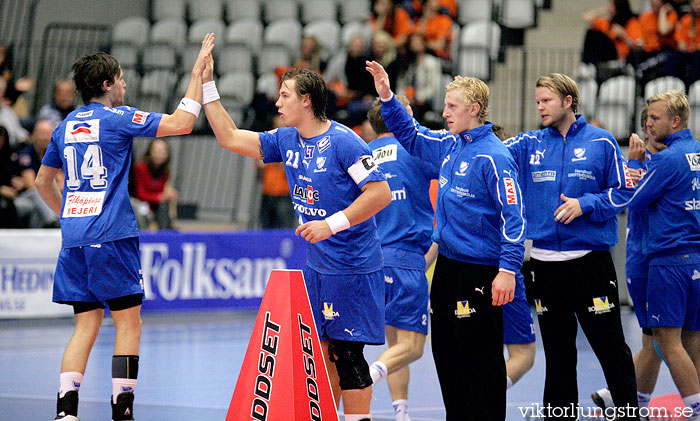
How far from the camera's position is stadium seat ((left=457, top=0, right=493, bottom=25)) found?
16.6 metres

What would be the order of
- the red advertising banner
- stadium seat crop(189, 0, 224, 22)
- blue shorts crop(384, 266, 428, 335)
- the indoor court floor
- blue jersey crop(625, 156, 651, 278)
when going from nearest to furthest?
1. the red advertising banner
2. blue shorts crop(384, 266, 428, 335)
3. blue jersey crop(625, 156, 651, 278)
4. the indoor court floor
5. stadium seat crop(189, 0, 224, 22)

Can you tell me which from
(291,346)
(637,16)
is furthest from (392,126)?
(637,16)

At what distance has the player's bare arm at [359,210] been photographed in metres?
4.95

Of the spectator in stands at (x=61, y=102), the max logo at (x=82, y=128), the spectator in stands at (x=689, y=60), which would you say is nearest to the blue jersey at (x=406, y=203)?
the max logo at (x=82, y=128)

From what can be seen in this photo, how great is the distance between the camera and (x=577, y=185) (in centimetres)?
581

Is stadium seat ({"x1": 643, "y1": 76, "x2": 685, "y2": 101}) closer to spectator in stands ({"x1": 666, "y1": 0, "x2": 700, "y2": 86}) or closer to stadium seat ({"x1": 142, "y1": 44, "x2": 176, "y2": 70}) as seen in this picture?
spectator in stands ({"x1": 666, "y1": 0, "x2": 700, "y2": 86})

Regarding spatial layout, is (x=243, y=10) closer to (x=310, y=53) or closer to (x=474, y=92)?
(x=310, y=53)

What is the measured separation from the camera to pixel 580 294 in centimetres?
580

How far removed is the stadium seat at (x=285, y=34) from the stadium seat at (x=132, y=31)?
218cm

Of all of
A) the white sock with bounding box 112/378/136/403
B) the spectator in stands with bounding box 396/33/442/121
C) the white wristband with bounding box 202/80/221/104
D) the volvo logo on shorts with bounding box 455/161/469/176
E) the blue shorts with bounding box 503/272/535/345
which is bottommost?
the white sock with bounding box 112/378/136/403

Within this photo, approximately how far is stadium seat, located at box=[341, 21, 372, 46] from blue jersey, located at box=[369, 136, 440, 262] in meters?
10.0

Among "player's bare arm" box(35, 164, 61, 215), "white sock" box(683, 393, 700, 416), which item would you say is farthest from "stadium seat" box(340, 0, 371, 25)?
"white sock" box(683, 393, 700, 416)

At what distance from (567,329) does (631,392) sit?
52 cm

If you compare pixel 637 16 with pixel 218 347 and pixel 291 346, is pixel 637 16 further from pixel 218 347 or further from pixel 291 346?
pixel 291 346
